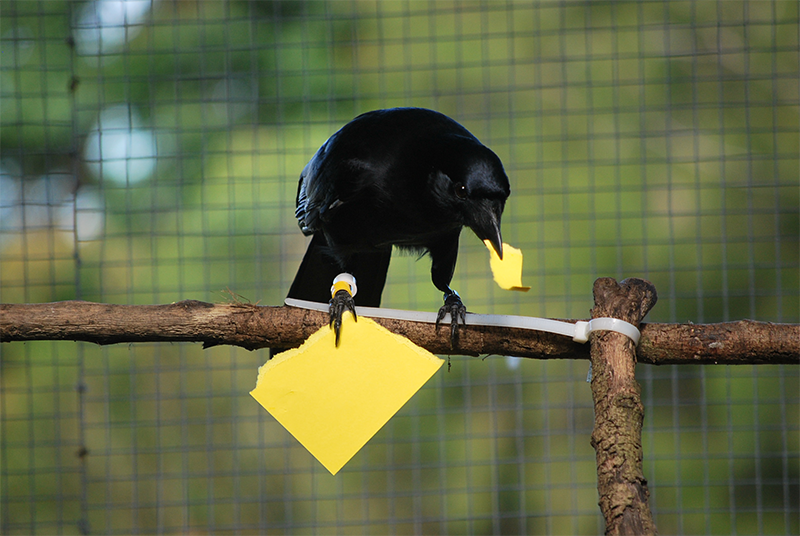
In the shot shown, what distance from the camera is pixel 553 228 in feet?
7.01

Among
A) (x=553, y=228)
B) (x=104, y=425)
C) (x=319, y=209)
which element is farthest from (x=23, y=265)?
(x=553, y=228)

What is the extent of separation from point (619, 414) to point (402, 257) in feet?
5.19

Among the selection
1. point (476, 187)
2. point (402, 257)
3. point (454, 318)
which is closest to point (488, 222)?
point (476, 187)

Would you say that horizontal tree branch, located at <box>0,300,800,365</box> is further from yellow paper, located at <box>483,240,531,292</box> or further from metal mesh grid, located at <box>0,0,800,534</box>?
metal mesh grid, located at <box>0,0,800,534</box>

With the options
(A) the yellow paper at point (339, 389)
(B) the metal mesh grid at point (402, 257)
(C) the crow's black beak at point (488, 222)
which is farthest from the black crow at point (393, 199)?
(B) the metal mesh grid at point (402, 257)

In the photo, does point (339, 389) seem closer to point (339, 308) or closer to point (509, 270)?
point (339, 308)

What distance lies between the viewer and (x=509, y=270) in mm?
562

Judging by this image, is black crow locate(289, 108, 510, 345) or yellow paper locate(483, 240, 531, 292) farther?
black crow locate(289, 108, 510, 345)

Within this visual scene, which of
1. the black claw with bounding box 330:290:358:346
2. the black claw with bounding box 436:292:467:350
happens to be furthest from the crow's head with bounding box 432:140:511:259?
the black claw with bounding box 330:290:358:346

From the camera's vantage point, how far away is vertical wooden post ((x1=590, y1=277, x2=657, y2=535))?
1.61ft

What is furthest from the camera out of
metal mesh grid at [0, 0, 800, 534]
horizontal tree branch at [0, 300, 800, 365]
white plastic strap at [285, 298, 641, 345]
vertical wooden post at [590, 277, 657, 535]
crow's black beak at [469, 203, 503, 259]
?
metal mesh grid at [0, 0, 800, 534]

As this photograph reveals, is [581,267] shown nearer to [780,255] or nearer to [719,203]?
[719,203]

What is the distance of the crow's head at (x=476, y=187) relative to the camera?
2.80ft

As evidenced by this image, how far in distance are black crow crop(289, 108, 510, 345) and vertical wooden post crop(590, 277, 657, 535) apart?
0.18 meters
